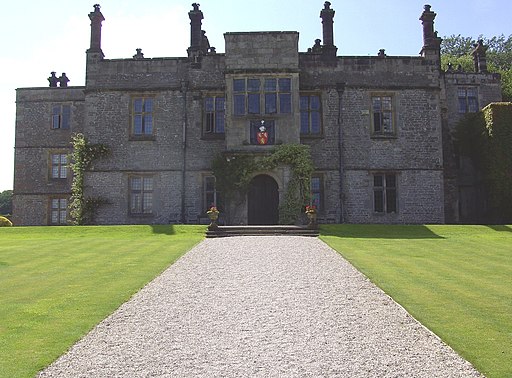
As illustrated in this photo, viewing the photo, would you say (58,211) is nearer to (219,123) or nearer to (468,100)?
(219,123)

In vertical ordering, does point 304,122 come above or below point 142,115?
below

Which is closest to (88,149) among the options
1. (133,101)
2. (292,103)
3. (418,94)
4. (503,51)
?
(133,101)

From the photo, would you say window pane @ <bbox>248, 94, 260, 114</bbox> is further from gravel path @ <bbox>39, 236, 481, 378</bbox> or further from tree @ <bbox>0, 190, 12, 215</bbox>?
tree @ <bbox>0, 190, 12, 215</bbox>

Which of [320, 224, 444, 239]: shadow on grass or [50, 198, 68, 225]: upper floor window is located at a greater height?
[50, 198, 68, 225]: upper floor window

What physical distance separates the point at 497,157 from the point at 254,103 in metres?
11.5

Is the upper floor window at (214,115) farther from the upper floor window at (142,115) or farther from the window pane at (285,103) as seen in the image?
the window pane at (285,103)

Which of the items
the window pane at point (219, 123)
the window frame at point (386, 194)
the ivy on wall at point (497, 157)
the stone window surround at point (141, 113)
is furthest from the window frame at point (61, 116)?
the ivy on wall at point (497, 157)

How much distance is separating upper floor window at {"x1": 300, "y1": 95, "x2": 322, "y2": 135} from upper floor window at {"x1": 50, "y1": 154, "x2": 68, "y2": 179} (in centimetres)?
1424

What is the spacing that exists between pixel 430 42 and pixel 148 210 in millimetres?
15315

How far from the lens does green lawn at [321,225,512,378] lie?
5992 mm

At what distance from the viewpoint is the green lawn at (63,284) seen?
5953mm

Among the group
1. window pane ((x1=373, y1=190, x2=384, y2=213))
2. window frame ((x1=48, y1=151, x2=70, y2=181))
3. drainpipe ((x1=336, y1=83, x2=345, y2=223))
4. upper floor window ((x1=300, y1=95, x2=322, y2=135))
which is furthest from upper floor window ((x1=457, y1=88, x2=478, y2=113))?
window frame ((x1=48, y1=151, x2=70, y2=181))

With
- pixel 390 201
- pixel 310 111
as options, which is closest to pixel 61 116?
pixel 310 111

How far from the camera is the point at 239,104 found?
Answer: 22469mm
